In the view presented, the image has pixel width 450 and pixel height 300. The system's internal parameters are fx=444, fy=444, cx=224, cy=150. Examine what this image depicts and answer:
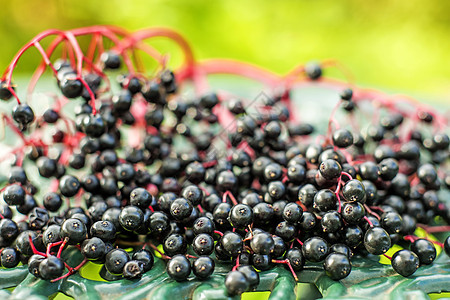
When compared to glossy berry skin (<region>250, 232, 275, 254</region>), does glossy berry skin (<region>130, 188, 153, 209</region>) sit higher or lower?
higher

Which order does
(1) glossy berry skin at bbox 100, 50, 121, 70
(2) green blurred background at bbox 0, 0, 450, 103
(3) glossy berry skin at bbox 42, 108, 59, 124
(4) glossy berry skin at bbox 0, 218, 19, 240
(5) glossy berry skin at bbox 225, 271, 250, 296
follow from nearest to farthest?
(5) glossy berry skin at bbox 225, 271, 250, 296 → (4) glossy berry skin at bbox 0, 218, 19, 240 → (3) glossy berry skin at bbox 42, 108, 59, 124 → (1) glossy berry skin at bbox 100, 50, 121, 70 → (2) green blurred background at bbox 0, 0, 450, 103

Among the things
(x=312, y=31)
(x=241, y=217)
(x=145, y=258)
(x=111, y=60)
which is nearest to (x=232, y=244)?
(x=241, y=217)

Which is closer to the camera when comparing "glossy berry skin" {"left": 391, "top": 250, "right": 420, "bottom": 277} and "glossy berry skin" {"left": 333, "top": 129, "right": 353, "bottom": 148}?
"glossy berry skin" {"left": 391, "top": 250, "right": 420, "bottom": 277}

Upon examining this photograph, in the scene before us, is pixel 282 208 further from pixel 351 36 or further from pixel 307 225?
pixel 351 36

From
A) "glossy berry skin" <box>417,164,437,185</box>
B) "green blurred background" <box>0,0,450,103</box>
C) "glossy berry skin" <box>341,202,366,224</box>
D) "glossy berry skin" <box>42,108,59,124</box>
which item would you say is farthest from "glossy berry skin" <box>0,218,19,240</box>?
"green blurred background" <box>0,0,450,103</box>

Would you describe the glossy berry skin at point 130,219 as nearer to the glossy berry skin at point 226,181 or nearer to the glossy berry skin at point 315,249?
the glossy berry skin at point 226,181

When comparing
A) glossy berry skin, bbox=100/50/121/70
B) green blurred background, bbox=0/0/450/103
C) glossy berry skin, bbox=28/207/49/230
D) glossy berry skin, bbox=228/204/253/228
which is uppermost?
green blurred background, bbox=0/0/450/103

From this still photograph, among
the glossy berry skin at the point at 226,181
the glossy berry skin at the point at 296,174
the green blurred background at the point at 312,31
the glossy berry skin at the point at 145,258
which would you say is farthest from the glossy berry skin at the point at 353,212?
the green blurred background at the point at 312,31

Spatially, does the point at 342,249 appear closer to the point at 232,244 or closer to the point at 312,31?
the point at 232,244

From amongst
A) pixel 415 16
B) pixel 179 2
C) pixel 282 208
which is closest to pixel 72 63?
pixel 282 208

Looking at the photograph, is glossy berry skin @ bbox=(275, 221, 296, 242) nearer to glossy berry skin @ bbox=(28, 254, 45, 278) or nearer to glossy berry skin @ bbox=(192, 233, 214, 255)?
glossy berry skin @ bbox=(192, 233, 214, 255)
